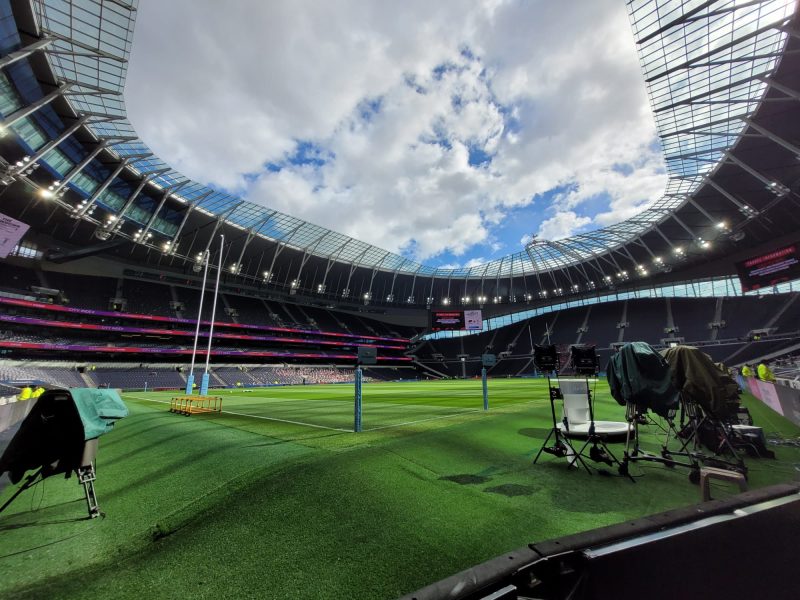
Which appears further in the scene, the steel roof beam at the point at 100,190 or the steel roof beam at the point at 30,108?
the steel roof beam at the point at 100,190

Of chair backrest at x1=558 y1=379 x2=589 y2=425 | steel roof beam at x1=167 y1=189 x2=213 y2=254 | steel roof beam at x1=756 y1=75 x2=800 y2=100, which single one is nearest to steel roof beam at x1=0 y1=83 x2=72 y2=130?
steel roof beam at x1=167 y1=189 x2=213 y2=254

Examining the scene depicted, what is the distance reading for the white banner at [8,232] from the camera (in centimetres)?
2558

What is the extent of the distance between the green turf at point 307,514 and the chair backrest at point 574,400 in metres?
1.12

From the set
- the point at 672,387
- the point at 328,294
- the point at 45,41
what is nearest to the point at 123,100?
the point at 45,41

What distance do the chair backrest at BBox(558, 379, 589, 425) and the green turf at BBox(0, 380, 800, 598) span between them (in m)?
1.12

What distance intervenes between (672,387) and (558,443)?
228cm

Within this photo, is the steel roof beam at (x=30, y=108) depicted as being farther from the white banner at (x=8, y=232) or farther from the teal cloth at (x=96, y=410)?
the teal cloth at (x=96, y=410)

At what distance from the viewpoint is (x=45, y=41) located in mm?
20125

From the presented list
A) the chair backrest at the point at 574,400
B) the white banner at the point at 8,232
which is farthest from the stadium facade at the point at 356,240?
the chair backrest at the point at 574,400

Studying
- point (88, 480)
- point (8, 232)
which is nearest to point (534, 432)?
point (88, 480)

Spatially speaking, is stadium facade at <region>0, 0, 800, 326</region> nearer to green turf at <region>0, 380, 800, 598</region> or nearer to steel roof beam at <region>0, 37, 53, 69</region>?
steel roof beam at <region>0, 37, 53, 69</region>

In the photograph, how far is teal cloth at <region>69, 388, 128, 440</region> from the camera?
15.0ft

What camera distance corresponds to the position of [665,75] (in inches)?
874

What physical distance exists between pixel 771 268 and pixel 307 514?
60.0 m
